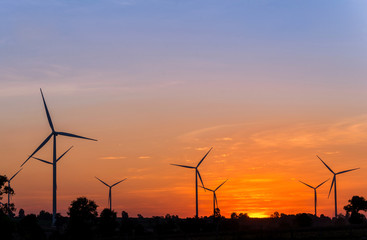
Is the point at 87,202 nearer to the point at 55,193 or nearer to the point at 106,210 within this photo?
the point at 106,210

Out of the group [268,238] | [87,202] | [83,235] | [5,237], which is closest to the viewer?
[268,238]

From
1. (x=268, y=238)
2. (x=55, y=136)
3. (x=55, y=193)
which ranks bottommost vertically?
(x=268, y=238)

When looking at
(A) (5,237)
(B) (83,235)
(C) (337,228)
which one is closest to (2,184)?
(A) (5,237)

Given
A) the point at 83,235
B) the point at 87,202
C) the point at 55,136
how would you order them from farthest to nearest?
the point at 87,202
the point at 55,136
the point at 83,235

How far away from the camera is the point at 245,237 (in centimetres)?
10875

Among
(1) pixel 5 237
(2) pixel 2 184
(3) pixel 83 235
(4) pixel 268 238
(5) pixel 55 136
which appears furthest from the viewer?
(5) pixel 55 136

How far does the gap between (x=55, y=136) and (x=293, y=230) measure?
7925cm

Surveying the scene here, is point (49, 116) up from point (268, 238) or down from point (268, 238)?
up

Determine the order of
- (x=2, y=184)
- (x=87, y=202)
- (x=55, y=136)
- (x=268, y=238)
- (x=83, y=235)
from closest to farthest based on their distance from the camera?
(x=268, y=238), (x=83, y=235), (x=2, y=184), (x=55, y=136), (x=87, y=202)

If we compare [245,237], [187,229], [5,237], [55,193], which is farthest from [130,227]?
[245,237]

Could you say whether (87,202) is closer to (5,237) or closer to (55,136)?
(55,136)

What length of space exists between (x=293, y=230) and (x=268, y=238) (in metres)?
4.45

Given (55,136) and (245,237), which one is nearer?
(245,237)

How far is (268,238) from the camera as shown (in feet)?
350
